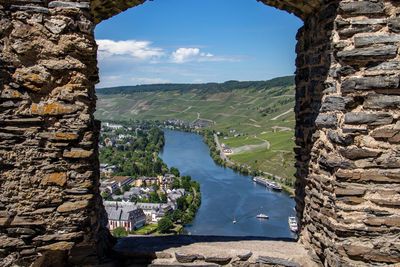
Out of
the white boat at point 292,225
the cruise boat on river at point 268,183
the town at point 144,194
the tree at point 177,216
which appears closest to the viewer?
the white boat at point 292,225

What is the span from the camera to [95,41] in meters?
4.05

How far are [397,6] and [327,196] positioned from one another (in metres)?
2.08

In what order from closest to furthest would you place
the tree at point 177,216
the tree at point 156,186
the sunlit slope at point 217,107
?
the tree at point 177,216 < the tree at point 156,186 < the sunlit slope at point 217,107

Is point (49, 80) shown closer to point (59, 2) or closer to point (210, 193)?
point (59, 2)

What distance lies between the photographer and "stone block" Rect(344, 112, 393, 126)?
3672 millimetres

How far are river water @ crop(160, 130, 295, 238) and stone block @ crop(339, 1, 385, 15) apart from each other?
92.1 ft

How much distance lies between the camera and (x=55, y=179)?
12.3 ft

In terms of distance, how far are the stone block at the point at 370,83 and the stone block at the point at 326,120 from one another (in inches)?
12.7

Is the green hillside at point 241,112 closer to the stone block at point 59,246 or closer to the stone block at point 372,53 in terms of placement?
the stone block at point 372,53

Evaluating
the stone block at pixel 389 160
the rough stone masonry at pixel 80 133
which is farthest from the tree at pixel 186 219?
the stone block at pixel 389 160

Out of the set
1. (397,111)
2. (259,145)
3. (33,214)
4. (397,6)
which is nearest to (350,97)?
(397,111)

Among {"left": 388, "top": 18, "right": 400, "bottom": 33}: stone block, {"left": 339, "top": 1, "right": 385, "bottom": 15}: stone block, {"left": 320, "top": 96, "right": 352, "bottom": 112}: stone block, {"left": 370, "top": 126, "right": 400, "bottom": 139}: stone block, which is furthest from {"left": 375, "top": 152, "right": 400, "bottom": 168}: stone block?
{"left": 339, "top": 1, "right": 385, "bottom": 15}: stone block

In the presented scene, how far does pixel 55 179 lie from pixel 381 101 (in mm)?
3388

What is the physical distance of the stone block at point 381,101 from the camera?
12.0 ft
